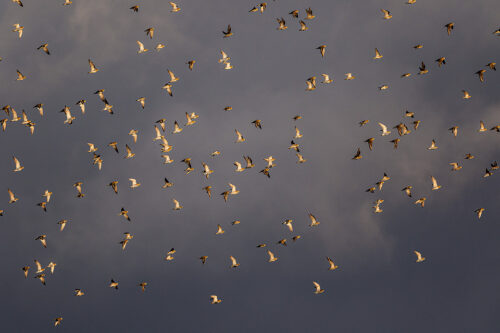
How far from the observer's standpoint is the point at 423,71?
471 ft

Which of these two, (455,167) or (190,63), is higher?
(190,63)

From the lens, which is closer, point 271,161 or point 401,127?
point 401,127

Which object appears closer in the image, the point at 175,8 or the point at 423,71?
the point at 423,71

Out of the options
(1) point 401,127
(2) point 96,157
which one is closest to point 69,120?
(2) point 96,157

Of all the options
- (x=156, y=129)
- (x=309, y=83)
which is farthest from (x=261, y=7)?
(x=156, y=129)

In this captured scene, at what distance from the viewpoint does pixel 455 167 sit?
155125 millimetres

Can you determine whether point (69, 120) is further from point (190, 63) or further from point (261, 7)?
point (261, 7)

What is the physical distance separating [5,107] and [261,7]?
134 feet

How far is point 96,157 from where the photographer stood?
151 metres

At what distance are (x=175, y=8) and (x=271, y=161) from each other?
2860 cm

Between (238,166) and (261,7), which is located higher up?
(261,7)

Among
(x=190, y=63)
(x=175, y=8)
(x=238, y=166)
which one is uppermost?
(x=175, y=8)

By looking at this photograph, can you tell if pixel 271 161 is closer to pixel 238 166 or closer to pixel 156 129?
pixel 238 166

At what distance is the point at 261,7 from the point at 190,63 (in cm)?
1433
